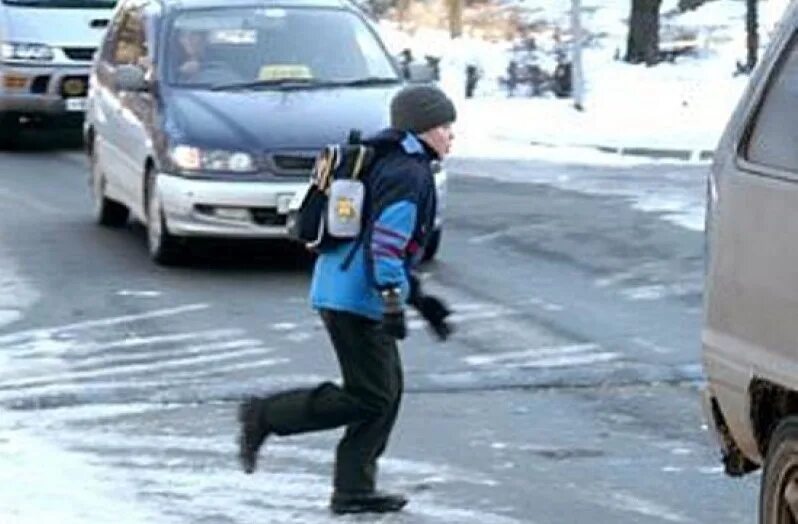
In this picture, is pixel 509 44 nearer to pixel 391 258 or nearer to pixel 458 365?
pixel 458 365

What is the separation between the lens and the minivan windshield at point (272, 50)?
15242mm

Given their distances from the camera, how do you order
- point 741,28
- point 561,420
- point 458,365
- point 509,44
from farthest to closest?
point 741,28
point 509,44
point 458,365
point 561,420

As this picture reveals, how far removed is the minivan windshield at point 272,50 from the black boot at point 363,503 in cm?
692

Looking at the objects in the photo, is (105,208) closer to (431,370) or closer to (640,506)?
(431,370)

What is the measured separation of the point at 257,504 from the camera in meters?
8.56

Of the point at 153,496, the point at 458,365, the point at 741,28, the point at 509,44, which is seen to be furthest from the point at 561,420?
the point at 741,28

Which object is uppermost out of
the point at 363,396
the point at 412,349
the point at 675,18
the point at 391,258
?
the point at 391,258

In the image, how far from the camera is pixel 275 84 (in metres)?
15.1

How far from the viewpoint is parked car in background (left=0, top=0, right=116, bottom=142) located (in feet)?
73.6

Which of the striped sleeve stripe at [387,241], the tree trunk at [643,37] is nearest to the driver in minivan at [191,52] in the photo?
the striped sleeve stripe at [387,241]

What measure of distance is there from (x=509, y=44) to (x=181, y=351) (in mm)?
24903

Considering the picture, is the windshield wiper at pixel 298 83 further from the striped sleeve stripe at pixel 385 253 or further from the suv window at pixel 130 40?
the striped sleeve stripe at pixel 385 253

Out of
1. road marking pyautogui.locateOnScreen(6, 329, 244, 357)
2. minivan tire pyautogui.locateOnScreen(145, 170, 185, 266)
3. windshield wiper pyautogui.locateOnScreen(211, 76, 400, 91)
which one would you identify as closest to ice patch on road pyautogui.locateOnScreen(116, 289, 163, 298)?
minivan tire pyautogui.locateOnScreen(145, 170, 185, 266)

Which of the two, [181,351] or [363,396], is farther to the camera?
[181,351]
